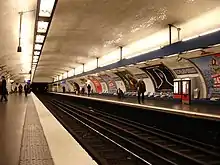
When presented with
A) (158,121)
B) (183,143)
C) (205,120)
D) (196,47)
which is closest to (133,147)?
(183,143)

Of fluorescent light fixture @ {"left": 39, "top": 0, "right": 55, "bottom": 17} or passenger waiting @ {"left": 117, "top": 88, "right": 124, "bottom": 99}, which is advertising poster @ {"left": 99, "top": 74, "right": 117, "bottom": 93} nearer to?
passenger waiting @ {"left": 117, "top": 88, "right": 124, "bottom": 99}

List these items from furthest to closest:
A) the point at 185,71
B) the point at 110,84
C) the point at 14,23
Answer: the point at 110,84, the point at 185,71, the point at 14,23

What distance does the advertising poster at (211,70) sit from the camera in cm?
1188

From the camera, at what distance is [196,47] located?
11.0 metres

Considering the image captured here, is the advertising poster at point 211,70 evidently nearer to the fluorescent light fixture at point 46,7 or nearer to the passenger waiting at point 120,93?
the fluorescent light fixture at point 46,7

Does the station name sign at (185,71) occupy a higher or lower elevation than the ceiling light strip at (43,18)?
lower

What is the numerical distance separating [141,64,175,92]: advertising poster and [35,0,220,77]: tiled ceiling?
2144 millimetres

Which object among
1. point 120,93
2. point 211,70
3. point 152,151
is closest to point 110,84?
point 120,93

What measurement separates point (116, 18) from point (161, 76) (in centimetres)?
664

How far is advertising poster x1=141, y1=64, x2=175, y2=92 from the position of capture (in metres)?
16.0

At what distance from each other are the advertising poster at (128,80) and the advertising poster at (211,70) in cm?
785

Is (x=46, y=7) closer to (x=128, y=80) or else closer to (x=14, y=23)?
(x=14, y=23)

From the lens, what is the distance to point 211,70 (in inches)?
487

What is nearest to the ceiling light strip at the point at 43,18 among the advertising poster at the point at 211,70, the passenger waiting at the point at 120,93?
the advertising poster at the point at 211,70
